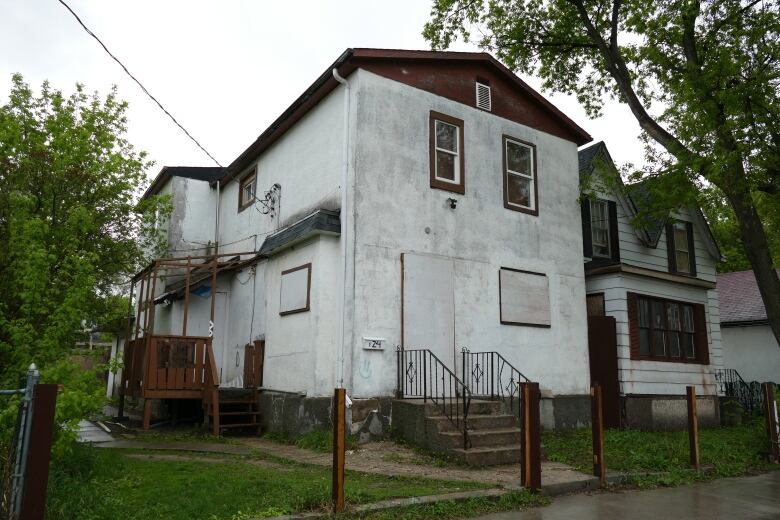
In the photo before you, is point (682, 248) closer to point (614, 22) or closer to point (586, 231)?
point (586, 231)

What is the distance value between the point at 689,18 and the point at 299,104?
27.6 ft

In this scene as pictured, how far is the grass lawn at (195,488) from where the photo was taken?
5.80 metres

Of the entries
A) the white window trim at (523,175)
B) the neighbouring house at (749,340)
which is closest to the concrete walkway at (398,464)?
the white window trim at (523,175)

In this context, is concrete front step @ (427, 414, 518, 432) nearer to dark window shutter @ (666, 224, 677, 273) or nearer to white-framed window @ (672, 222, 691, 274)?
dark window shutter @ (666, 224, 677, 273)

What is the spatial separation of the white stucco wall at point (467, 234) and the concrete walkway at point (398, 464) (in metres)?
1.34

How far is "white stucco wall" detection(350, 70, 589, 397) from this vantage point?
1137 cm

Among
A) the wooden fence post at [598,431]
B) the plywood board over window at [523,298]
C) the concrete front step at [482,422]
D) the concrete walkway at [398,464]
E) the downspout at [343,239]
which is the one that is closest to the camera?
the concrete walkway at [398,464]

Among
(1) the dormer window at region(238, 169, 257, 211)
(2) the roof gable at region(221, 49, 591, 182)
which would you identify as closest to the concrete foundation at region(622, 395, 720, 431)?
(2) the roof gable at region(221, 49, 591, 182)

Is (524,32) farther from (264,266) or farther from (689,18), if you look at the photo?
(264,266)

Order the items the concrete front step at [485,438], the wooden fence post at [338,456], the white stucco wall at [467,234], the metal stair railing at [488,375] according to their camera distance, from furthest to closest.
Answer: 1. the metal stair railing at [488,375]
2. the white stucco wall at [467,234]
3. the concrete front step at [485,438]
4. the wooden fence post at [338,456]

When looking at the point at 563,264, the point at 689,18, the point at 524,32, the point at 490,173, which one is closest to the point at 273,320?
the point at 490,173

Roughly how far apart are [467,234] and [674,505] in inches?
263

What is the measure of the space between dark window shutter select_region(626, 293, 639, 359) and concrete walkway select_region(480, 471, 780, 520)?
21.2 feet

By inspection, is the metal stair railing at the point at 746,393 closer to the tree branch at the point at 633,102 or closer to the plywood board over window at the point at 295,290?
the tree branch at the point at 633,102
